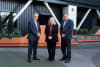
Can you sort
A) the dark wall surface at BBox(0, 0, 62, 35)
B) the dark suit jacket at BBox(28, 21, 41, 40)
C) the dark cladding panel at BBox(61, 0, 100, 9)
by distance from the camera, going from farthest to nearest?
the dark cladding panel at BBox(61, 0, 100, 9) → the dark wall surface at BBox(0, 0, 62, 35) → the dark suit jacket at BBox(28, 21, 41, 40)

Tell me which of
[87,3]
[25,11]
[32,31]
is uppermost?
[87,3]

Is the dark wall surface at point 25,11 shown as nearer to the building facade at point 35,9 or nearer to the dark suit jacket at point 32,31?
the building facade at point 35,9

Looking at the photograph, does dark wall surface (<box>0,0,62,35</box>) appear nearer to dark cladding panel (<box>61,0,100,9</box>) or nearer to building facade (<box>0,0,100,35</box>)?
building facade (<box>0,0,100,35</box>)

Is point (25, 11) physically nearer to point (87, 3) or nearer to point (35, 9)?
point (35, 9)

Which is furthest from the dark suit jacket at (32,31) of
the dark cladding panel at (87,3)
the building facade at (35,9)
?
the dark cladding panel at (87,3)

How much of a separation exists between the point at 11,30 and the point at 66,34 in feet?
15.9

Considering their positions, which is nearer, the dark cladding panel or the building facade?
the building facade

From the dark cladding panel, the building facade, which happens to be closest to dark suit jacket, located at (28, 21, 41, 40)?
the building facade

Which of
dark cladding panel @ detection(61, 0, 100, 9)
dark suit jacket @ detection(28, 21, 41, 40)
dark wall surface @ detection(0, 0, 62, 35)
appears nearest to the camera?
dark suit jacket @ detection(28, 21, 41, 40)

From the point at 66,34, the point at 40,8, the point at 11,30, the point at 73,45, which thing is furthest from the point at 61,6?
the point at 66,34

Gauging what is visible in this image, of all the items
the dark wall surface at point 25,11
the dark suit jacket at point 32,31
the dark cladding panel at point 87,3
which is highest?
the dark cladding panel at point 87,3

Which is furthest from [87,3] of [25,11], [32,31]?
[32,31]

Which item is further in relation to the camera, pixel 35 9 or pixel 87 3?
pixel 87 3

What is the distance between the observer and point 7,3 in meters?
12.4
